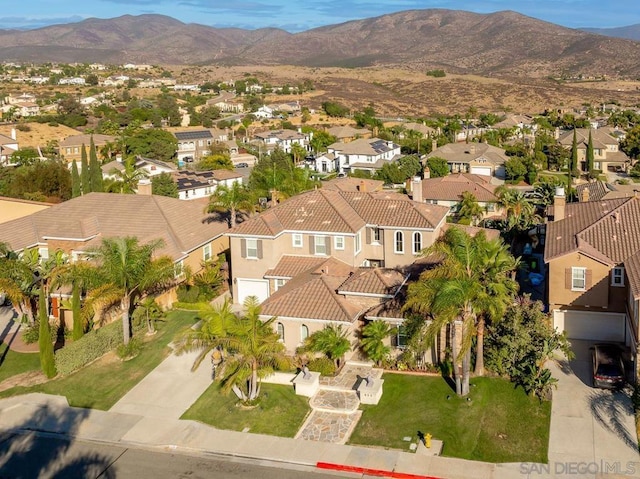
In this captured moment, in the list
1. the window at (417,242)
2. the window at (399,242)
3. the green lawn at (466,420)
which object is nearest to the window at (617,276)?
the green lawn at (466,420)

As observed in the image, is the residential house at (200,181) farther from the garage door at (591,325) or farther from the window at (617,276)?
the window at (617,276)

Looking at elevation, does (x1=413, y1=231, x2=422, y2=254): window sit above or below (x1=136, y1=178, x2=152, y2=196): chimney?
below

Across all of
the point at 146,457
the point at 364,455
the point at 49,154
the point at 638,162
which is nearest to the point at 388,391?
the point at 364,455

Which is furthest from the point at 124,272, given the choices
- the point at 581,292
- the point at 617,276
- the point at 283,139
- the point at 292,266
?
the point at 283,139

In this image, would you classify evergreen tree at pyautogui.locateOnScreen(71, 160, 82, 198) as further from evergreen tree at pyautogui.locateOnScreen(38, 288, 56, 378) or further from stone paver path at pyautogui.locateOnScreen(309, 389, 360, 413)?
stone paver path at pyautogui.locateOnScreen(309, 389, 360, 413)

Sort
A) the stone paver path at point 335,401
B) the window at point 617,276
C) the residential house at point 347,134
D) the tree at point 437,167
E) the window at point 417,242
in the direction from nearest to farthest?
the stone paver path at point 335,401 → the window at point 617,276 → the window at point 417,242 → the tree at point 437,167 → the residential house at point 347,134

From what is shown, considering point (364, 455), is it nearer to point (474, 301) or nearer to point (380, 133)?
point (474, 301)

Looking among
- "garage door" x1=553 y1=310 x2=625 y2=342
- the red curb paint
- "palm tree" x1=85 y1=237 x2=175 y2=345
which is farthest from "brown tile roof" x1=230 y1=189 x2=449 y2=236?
the red curb paint
